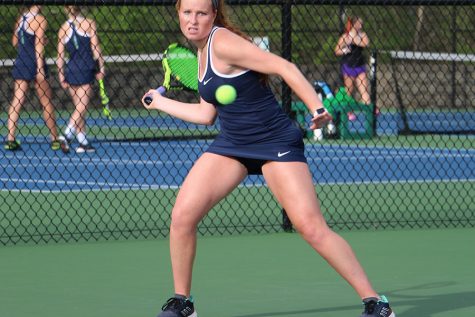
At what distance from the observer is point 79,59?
1569 centimetres

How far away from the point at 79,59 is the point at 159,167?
2.09 m

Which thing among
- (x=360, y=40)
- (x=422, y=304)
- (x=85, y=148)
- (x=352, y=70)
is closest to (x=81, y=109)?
(x=85, y=148)

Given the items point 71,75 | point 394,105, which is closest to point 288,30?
point 71,75

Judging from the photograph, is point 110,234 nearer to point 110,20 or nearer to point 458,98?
point 110,20

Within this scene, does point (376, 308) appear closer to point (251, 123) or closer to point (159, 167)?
point (251, 123)

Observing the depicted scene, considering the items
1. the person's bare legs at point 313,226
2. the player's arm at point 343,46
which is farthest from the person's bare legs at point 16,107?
the person's bare legs at point 313,226

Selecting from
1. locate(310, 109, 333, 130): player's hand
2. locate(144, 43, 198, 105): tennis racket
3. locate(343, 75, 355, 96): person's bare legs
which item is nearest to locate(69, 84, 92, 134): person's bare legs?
locate(343, 75, 355, 96): person's bare legs

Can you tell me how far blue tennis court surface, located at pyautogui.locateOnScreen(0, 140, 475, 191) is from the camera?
502 inches

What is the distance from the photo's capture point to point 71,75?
1553cm

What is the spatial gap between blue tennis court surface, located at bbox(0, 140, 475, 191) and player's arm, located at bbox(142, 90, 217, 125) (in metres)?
5.55

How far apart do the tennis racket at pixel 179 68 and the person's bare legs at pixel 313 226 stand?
1.09 metres

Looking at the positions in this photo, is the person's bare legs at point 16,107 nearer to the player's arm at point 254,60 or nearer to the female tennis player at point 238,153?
the female tennis player at point 238,153

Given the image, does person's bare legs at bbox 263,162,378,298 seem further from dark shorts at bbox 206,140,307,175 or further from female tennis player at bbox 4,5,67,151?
female tennis player at bbox 4,5,67,151

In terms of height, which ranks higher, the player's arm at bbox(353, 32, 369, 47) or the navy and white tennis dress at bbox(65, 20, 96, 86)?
the player's arm at bbox(353, 32, 369, 47)
